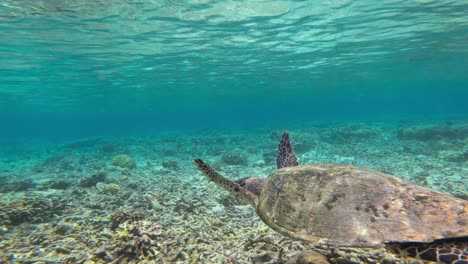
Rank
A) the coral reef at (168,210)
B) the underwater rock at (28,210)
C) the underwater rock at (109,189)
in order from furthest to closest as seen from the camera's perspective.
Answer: the underwater rock at (109,189)
the underwater rock at (28,210)
the coral reef at (168,210)

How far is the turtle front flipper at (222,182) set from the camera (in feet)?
13.6

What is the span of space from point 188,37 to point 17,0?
969 centimetres

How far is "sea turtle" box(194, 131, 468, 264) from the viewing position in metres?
2.55

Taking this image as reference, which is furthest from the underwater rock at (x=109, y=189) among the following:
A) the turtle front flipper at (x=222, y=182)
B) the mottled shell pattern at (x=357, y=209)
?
the mottled shell pattern at (x=357, y=209)

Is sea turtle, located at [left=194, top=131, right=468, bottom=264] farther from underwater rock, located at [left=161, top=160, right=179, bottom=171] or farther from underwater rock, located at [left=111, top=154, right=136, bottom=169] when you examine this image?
underwater rock, located at [left=111, top=154, right=136, bottom=169]

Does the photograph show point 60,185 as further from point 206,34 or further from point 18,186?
point 206,34

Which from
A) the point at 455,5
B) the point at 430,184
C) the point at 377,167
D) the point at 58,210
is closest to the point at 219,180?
the point at 58,210

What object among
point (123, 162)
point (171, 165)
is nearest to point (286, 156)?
point (171, 165)

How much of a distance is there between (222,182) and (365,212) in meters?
2.21

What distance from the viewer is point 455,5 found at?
15.2 meters

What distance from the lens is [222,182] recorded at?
172 inches

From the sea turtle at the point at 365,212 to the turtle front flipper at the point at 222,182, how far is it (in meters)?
0.03

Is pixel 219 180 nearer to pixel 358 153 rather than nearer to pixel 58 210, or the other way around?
pixel 58 210

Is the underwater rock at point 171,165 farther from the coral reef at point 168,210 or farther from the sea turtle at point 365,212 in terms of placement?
the sea turtle at point 365,212
